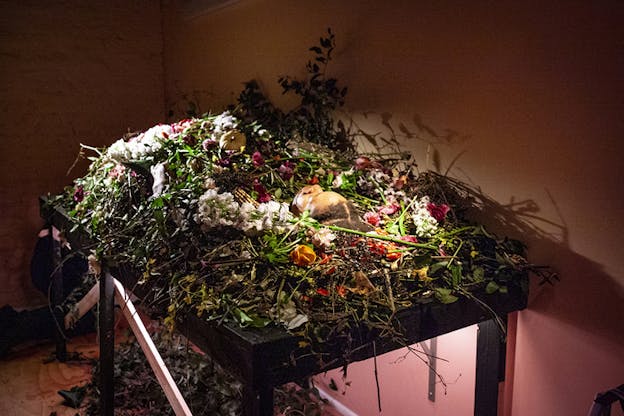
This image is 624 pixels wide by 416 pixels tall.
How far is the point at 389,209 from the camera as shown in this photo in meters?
2.08

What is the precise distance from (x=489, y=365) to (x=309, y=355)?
3.24 ft

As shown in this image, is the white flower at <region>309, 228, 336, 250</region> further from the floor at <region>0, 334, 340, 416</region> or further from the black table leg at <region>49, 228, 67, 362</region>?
the black table leg at <region>49, 228, 67, 362</region>

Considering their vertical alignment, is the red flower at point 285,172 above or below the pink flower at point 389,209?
above

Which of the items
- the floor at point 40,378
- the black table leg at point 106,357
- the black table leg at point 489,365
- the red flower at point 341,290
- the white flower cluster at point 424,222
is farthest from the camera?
the floor at point 40,378

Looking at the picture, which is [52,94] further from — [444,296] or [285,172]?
[444,296]

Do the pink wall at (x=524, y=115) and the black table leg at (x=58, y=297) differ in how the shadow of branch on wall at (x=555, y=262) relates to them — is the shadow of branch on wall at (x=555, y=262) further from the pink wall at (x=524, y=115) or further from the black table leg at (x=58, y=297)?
the black table leg at (x=58, y=297)

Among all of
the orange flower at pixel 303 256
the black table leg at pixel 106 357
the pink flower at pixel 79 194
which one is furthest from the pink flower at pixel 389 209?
the pink flower at pixel 79 194

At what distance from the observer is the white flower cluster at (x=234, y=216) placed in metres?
1.75

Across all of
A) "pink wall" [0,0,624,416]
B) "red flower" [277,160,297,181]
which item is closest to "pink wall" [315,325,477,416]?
"pink wall" [0,0,624,416]

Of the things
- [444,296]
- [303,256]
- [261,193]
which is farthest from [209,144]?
[444,296]

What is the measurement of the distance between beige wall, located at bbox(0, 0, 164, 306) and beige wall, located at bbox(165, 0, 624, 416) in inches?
110

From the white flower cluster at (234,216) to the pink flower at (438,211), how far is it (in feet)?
1.90

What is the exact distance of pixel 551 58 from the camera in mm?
1901

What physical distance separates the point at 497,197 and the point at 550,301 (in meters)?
0.44
